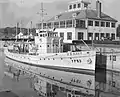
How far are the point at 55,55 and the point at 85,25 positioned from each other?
696 inches

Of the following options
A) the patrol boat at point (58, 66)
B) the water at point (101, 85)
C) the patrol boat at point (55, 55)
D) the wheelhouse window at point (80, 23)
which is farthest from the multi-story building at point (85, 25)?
the water at point (101, 85)

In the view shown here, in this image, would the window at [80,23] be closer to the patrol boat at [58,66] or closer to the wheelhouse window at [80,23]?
the wheelhouse window at [80,23]

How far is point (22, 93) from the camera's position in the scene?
18.8 metres

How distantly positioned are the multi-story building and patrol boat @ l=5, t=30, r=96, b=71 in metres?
5.80

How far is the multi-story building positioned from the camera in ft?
145

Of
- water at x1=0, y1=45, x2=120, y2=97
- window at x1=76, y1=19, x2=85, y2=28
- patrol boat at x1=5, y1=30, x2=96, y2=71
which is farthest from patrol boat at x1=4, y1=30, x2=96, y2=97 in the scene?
window at x1=76, y1=19, x2=85, y2=28

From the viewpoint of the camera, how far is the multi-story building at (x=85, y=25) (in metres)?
44.3

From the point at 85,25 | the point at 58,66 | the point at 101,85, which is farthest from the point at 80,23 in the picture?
the point at 101,85

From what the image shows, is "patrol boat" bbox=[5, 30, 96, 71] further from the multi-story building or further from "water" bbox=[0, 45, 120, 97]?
the multi-story building

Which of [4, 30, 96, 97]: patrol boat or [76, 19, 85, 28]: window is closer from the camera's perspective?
[4, 30, 96, 97]: patrol boat

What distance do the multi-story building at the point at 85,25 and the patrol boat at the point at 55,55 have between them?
5.80 metres

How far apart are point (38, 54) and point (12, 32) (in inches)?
5367

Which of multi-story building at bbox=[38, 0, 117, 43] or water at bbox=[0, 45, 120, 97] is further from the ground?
multi-story building at bbox=[38, 0, 117, 43]

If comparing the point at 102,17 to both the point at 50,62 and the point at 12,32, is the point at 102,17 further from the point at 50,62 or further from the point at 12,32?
the point at 12,32
